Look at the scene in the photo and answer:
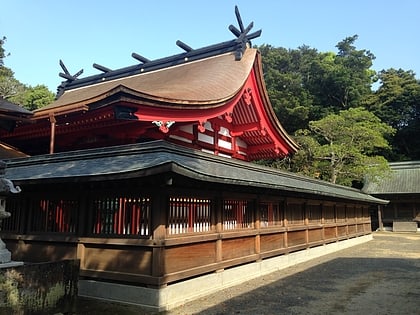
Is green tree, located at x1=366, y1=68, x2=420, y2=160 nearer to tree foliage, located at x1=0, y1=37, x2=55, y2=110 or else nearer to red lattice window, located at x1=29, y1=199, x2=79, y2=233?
tree foliage, located at x1=0, y1=37, x2=55, y2=110

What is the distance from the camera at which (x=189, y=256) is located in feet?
25.6

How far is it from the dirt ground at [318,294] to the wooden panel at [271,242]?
2.45 ft

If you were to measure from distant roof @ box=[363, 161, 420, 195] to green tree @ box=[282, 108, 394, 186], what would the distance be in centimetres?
719

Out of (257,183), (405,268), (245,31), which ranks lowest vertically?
(405,268)

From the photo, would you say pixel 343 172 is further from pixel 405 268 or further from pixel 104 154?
pixel 104 154

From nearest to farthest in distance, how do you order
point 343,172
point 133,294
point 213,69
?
point 133,294 < point 213,69 < point 343,172

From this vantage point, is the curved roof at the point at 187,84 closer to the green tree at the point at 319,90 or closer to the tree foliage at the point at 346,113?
the tree foliage at the point at 346,113

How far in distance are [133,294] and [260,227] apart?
4.65 m

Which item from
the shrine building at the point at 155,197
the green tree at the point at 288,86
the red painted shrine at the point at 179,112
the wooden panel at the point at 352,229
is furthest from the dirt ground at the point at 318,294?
the green tree at the point at 288,86

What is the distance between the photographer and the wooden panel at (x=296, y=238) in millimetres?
12676

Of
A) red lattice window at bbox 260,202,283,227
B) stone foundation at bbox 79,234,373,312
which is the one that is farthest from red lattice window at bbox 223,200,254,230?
stone foundation at bbox 79,234,373,312

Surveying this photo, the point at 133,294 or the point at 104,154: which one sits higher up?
the point at 104,154

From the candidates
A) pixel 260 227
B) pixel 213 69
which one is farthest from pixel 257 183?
pixel 213 69

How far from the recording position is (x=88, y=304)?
7211 mm
